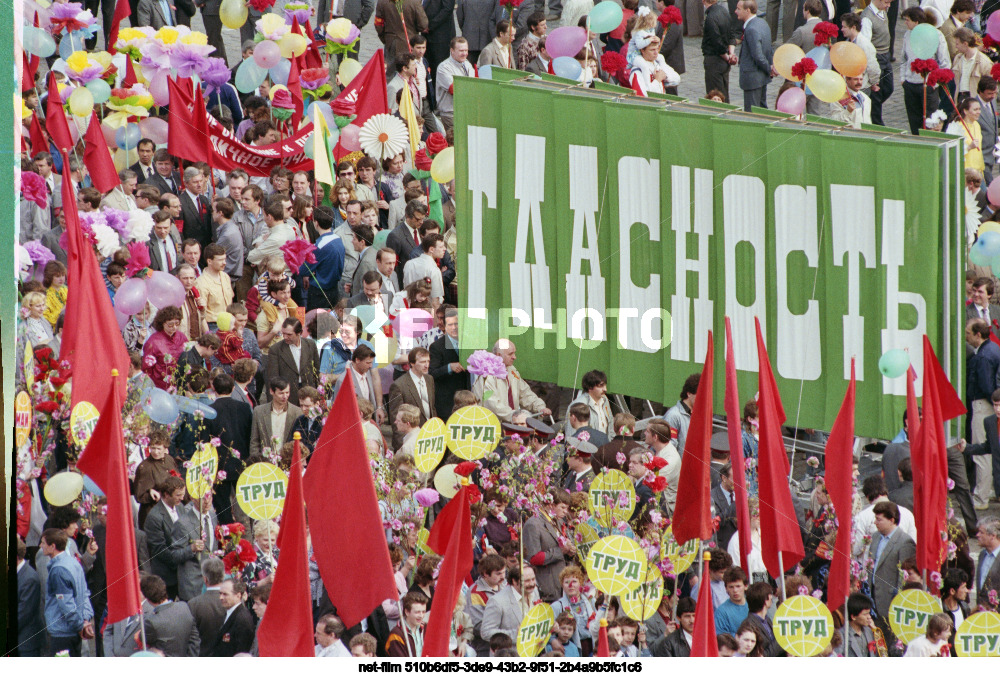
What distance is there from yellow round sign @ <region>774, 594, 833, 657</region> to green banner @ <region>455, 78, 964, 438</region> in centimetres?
133

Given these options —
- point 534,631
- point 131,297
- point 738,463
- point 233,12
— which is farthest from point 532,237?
point 233,12

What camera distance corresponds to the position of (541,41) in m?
12.1

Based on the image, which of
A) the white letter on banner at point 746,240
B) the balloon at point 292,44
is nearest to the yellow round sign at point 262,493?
the white letter on banner at point 746,240

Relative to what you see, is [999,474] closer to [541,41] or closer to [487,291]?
[487,291]

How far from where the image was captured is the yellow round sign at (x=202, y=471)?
9.77 meters

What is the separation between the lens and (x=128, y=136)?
12.5 metres

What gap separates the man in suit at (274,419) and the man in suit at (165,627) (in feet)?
3.27

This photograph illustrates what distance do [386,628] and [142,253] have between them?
10.0ft

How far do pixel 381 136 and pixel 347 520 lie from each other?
12.4 ft

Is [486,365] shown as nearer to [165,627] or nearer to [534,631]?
[534,631]

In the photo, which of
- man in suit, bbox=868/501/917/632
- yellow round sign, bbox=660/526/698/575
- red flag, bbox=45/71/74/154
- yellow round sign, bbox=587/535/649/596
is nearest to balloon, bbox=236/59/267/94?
red flag, bbox=45/71/74/154

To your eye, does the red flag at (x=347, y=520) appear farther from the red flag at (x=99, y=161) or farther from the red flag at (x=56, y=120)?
the red flag at (x=56, y=120)

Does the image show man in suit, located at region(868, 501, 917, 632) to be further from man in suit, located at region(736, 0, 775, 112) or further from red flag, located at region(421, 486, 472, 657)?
man in suit, located at region(736, 0, 775, 112)

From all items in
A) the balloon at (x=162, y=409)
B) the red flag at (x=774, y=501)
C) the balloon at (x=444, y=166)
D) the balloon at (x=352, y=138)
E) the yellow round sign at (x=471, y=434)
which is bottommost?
the red flag at (x=774, y=501)
